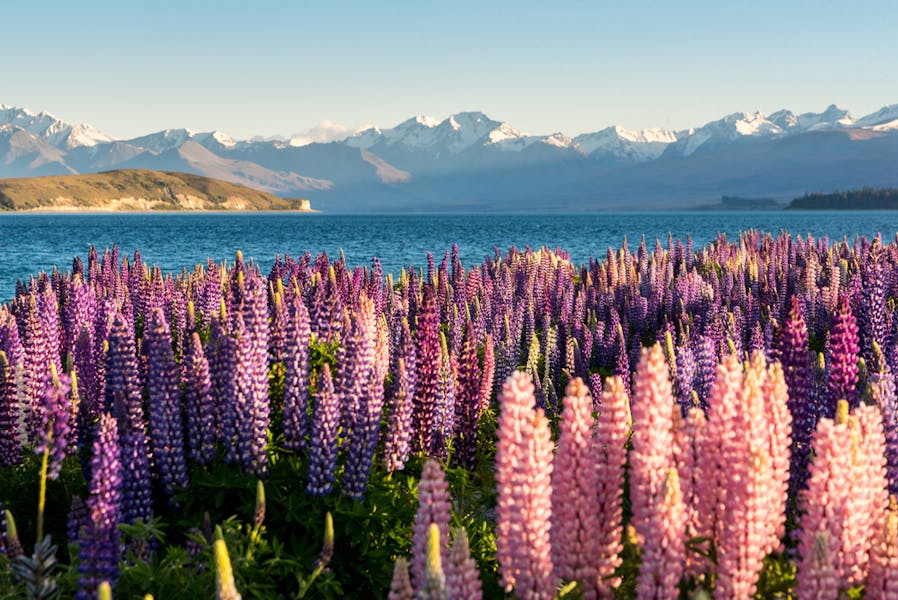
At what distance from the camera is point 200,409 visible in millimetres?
7355

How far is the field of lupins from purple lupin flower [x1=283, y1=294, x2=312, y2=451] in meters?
0.02

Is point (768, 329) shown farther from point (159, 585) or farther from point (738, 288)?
point (159, 585)

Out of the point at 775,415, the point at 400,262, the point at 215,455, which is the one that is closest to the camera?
the point at 775,415

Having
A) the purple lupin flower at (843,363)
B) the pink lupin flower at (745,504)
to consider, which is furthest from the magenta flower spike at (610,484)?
the purple lupin flower at (843,363)

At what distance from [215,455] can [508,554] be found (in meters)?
4.21

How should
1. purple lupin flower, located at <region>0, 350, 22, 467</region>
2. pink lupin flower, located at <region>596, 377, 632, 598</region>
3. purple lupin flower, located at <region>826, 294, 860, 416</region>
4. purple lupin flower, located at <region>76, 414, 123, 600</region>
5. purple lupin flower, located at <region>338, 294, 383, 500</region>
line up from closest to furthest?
pink lupin flower, located at <region>596, 377, 632, 598</region>, purple lupin flower, located at <region>76, 414, 123, 600</region>, purple lupin flower, located at <region>338, 294, 383, 500</region>, purple lupin flower, located at <region>826, 294, 860, 416</region>, purple lupin flower, located at <region>0, 350, 22, 467</region>

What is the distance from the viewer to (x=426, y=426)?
843 cm

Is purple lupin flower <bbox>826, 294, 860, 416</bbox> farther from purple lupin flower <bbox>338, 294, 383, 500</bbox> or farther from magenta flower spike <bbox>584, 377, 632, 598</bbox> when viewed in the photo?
purple lupin flower <bbox>338, 294, 383, 500</bbox>

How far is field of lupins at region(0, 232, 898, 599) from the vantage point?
150 inches

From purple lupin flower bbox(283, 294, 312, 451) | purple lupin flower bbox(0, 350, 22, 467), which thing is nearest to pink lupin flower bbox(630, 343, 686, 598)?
purple lupin flower bbox(283, 294, 312, 451)

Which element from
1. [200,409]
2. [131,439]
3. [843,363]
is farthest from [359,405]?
[843,363]

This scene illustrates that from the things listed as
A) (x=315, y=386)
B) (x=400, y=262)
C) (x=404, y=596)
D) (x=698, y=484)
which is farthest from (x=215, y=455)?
(x=400, y=262)

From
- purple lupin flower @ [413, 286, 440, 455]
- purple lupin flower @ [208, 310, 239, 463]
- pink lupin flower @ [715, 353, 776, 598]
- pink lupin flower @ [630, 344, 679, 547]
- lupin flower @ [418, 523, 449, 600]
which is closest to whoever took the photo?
lupin flower @ [418, 523, 449, 600]

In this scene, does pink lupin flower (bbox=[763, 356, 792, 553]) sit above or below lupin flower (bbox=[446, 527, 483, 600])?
above
